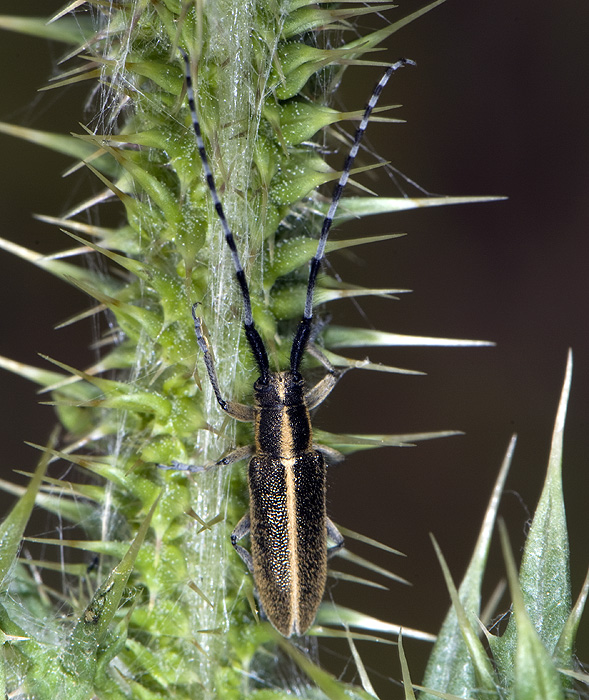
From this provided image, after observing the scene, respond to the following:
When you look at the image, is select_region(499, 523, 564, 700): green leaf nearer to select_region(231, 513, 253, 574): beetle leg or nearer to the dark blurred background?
select_region(231, 513, 253, 574): beetle leg

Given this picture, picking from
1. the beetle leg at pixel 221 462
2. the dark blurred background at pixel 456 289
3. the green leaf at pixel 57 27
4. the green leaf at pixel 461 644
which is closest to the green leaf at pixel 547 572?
the green leaf at pixel 461 644

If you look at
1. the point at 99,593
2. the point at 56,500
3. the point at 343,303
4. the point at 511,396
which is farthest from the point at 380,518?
the point at 99,593

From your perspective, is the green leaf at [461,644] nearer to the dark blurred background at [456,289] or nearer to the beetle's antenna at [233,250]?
the beetle's antenna at [233,250]

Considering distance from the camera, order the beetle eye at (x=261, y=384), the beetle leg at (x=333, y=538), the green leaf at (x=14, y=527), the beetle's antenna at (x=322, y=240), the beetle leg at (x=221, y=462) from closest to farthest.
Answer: the green leaf at (x=14, y=527), the beetle leg at (x=221, y=462), the beetle's antenna at (x=322, y=240), the beetle eye at (x=261, y=384), the beetle leg at (x=333, y=538)

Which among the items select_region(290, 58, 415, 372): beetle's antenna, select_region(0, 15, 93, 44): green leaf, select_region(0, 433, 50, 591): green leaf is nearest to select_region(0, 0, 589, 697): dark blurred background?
select_region(290, 58, 415, 372): beetle's antenna

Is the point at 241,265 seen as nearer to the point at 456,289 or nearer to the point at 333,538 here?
the point at 333,538

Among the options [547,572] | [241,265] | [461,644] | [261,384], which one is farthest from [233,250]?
[461,644]

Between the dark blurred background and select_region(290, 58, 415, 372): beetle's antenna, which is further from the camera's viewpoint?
the dark blurred background
